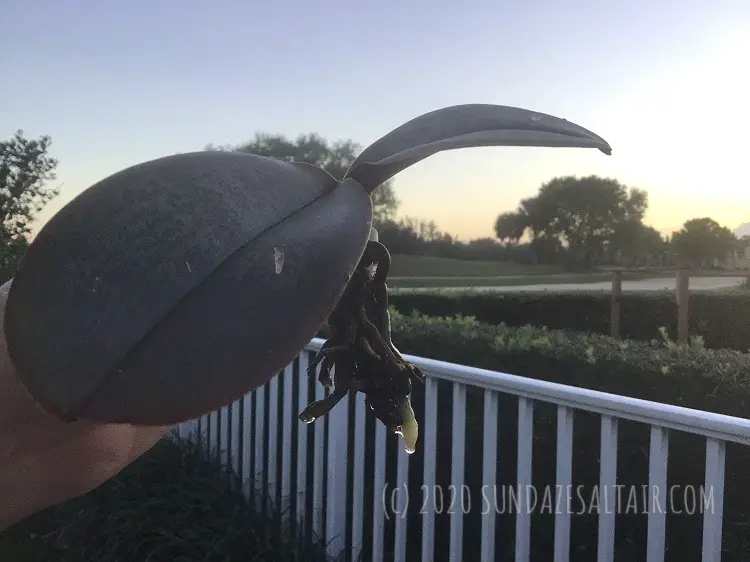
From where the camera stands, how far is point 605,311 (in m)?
11.2

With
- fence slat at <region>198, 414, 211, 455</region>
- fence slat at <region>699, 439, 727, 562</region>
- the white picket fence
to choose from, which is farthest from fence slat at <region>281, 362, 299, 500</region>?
fence slat at <region>699, 439, 727, 562</region>

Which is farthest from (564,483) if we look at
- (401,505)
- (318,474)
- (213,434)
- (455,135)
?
(213,434)

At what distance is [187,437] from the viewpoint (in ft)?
14.3

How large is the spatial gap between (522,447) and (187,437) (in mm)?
2825

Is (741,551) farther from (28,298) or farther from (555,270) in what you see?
(555,270)

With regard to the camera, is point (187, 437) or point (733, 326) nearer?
point (187, 437)

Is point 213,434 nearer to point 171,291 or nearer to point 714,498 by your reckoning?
point 714,498

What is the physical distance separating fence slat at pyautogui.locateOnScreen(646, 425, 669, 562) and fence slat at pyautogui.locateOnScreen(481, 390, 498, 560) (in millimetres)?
559

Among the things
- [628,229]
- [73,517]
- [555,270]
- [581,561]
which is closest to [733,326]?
[555,270]

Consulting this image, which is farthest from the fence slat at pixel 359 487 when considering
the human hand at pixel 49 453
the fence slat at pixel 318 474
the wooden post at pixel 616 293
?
the wooden post at pixel 616 293

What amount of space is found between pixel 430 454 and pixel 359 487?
48 centimetres

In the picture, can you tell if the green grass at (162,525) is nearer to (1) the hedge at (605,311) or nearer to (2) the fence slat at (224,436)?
(2) the fence slat at (224,436)

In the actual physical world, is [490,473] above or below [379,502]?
above

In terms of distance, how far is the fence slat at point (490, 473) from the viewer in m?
2.28
